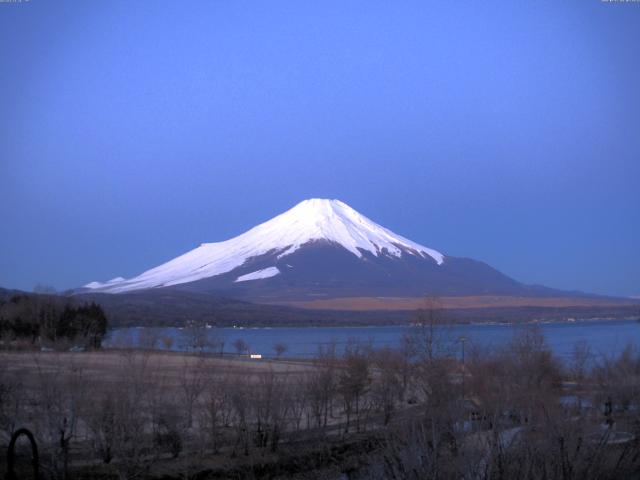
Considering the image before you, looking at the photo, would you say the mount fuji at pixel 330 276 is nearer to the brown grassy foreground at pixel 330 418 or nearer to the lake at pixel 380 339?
the lake at pixel 380 339

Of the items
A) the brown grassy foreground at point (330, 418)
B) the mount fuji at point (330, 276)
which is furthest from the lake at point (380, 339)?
the mount fuji at point (330, 276)

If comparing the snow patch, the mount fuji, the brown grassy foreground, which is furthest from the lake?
the snow patch

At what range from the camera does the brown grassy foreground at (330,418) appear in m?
12.2

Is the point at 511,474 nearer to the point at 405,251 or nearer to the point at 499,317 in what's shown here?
the point at 499,317

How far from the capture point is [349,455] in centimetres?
2152

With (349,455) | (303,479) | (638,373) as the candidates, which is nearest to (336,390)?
(349,455)

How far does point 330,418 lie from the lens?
26.7 metres

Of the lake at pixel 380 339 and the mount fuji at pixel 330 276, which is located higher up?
the mount fuji at pixel 330 276

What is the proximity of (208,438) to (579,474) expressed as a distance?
Answer: 1249 cm

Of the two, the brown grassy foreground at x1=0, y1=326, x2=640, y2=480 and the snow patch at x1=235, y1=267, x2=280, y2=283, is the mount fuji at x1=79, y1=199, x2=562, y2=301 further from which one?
the brown grassy foreground at x1=0, y1=326, x2=640, y2=480

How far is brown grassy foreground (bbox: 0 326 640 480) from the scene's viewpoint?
12164mm

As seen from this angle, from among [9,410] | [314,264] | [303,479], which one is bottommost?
[303,479]

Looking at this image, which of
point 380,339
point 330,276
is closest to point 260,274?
point 330,276

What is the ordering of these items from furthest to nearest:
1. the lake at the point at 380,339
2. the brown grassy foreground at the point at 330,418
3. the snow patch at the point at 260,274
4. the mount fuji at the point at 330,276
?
the snow patch at the point at 260,274, the mount fuji at the point at 330,276, the lake at the point at 380,339, the brown grassy foreground at the point at 330,418
